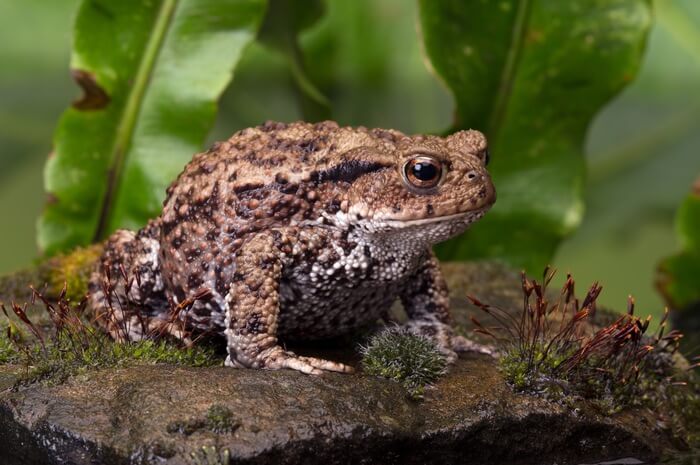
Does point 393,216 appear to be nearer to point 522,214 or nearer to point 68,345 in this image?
point 68,345

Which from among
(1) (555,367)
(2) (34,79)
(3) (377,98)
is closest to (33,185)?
(2) (34,79)

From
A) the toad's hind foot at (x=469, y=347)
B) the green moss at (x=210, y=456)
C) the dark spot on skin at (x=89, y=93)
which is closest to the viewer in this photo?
the green moss at (x=210, y=456)

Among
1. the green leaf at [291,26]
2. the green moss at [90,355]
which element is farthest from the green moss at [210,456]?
the green leaf at [291,26]

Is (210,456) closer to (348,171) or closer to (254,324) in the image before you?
(254,324)

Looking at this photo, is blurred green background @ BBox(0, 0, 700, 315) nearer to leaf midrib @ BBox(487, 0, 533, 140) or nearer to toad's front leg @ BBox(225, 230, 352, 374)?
leaf midrib @ BBox(487, 0, 533, 140)

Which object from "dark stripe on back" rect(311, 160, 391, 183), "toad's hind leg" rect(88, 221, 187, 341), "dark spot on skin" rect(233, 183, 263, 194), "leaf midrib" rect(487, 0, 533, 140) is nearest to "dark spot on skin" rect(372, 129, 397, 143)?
"dark stripe on back" rect(311, 160, 391, 183)

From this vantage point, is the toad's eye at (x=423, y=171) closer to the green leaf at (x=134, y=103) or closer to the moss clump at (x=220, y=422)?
the moss clump at (x=220, y=422)

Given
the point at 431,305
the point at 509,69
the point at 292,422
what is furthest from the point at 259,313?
the point at 509,69
